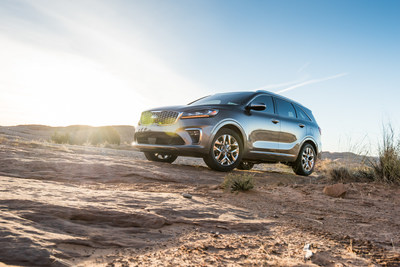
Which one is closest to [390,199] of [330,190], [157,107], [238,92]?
[330,190]

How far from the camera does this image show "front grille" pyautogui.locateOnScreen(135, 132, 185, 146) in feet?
23.0

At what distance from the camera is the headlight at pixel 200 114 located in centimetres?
699

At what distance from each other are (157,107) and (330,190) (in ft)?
14.3

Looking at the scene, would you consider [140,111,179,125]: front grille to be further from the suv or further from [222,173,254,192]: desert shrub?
[222,173,254,192]: desert shrub

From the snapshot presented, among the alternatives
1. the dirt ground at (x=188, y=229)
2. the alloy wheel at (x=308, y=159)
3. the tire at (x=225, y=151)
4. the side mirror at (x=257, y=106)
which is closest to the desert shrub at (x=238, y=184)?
the dirt ground at (x=188, y=229)

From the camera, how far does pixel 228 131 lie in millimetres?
7203

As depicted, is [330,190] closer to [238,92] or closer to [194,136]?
[194,136]

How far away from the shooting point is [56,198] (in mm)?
2900

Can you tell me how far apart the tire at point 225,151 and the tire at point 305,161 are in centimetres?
241

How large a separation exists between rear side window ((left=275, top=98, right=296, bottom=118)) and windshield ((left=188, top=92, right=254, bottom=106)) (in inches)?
36.2

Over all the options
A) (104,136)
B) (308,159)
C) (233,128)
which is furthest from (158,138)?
(104,136)

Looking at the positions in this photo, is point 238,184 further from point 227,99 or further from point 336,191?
point 227,99

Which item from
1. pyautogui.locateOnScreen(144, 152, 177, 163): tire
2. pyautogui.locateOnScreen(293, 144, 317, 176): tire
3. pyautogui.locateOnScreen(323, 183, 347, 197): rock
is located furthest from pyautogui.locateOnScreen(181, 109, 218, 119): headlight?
pyautogui.locateOnScreen(293, 144, 317, 176): tire

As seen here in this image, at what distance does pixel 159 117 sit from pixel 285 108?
3.30 m
